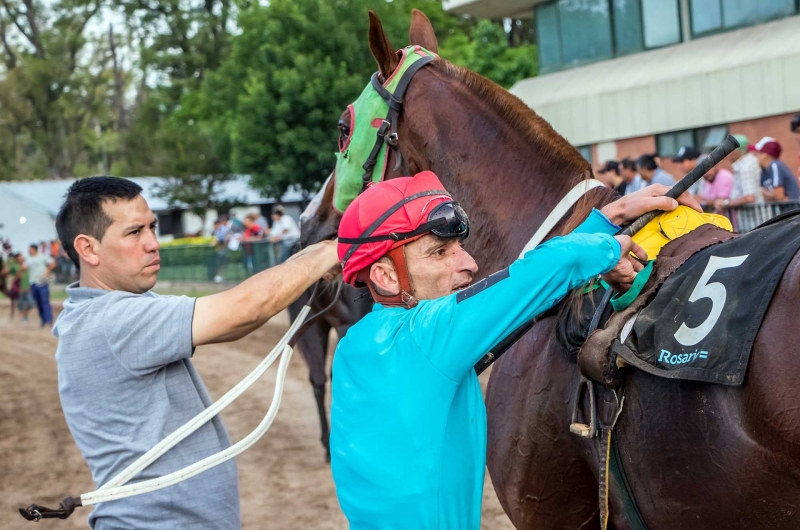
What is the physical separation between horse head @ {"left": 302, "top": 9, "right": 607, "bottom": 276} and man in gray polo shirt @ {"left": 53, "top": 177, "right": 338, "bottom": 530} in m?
0.75

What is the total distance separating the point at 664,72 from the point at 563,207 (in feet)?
46.0

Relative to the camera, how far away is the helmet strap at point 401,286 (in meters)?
1.76

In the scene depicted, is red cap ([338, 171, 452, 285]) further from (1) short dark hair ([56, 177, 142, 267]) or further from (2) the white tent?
(2) the white tent

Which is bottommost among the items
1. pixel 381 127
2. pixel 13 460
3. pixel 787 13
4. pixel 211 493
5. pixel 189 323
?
pixel 13 460

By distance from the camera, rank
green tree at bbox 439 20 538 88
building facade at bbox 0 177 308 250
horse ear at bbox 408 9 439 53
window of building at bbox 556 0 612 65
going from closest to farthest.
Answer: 1. horse ear at bbox 408 9 439 53
2. window of building at bbox 556 0 612 65
3. green tree at bbox 439 20 538 88
4. building facade at bbox 0 177 308 250

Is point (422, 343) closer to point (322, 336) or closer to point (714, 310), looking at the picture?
point (714, 310)

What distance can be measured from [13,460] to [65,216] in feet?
17.5

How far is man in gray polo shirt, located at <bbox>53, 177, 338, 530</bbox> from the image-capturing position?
2.29 m

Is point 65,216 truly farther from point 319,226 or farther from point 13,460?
point 13,460

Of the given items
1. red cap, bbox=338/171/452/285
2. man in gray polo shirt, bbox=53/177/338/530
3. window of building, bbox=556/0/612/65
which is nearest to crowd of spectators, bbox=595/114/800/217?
man in gray polo shirt, bbox=53/177/338/530

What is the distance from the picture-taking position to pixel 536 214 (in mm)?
2939

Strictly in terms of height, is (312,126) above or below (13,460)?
above

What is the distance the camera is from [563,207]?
2.78 m

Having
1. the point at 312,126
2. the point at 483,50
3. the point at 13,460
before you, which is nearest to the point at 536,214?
the point at 13,460
